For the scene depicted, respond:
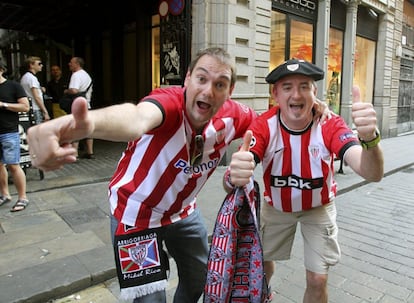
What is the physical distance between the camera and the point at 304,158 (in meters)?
2.61

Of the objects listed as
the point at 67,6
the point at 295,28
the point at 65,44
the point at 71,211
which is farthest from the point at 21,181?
the point at 65,44

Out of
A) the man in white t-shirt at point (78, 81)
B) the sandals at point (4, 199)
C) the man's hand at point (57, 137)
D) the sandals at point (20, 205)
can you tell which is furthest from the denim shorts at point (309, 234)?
the man in white t-shirt at point (78, 81)

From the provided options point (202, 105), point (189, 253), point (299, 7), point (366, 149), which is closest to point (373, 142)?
point (366, 149)

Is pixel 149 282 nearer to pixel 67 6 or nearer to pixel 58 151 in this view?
pixel 58 151

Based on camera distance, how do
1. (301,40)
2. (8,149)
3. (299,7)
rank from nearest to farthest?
(8,149), (299,7), (301,40)


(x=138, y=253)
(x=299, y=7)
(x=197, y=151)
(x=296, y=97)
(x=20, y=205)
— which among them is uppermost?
(x=299, y=7)

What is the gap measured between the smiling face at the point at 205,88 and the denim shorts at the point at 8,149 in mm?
3795

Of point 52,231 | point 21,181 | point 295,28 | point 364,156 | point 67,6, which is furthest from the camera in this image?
point 67,6

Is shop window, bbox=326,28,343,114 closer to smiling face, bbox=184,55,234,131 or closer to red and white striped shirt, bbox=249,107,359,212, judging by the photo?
red and white striped shirt, bbox=249,107,359,212

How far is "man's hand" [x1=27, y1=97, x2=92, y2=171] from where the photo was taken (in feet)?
3.92

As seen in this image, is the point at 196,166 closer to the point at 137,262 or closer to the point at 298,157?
the point at 137,262

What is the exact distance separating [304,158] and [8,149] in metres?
4.12

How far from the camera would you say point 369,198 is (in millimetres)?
6551

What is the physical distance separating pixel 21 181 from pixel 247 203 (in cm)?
410
